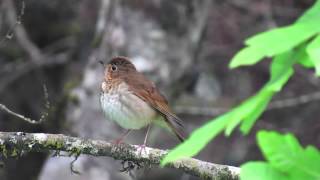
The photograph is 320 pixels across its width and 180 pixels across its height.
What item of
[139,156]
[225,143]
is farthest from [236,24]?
[139,156]

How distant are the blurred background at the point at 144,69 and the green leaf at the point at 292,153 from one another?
431 centimetres

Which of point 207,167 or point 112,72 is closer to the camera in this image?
point 207,167

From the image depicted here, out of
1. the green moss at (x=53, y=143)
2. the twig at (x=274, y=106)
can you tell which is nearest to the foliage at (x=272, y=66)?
the green moss at (x=53, y=143)

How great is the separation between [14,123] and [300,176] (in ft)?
26.3

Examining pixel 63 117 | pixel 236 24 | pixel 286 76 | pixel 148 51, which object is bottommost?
pixel 286 76

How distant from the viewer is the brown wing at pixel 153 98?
509 centimetres

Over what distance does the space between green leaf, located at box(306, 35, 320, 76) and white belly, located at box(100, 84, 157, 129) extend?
3.61 meters

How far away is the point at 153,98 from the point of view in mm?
5219

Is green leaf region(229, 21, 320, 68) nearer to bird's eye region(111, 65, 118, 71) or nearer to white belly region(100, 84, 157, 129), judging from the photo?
white belly region(100, 84, 157, 129)

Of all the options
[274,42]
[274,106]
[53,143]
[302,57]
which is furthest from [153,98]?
[274,42]

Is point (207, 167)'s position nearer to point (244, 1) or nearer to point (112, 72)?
point (112, 72)

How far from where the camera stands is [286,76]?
157 centimetres

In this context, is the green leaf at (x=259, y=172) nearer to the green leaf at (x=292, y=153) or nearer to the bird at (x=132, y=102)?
the green leaf at (x=292, y=153)

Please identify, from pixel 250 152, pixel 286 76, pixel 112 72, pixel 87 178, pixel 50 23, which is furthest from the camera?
pixel 50 23
